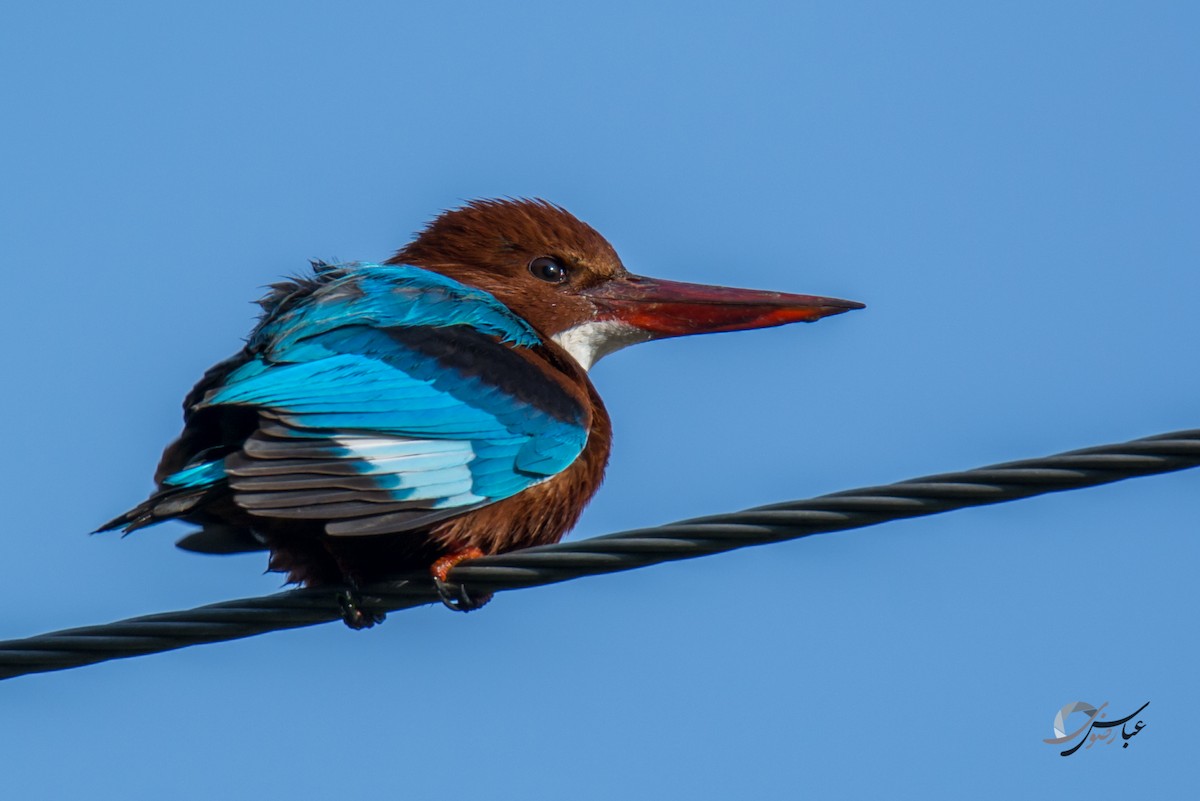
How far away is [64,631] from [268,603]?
49 centimetres

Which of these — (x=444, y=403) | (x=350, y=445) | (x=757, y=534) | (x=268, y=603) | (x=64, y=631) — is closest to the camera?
(x=757, y=534)

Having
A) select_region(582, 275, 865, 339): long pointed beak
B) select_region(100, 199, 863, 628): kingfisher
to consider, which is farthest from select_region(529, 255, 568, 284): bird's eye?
select_region(100, 199, 863, 628): kingfisher

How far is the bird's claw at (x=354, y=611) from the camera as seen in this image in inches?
172

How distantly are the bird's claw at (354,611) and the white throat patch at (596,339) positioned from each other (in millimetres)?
1692

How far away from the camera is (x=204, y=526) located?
15.7ft

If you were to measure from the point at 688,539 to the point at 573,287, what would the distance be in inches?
104

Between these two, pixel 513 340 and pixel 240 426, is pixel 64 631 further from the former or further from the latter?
pixel 513 340

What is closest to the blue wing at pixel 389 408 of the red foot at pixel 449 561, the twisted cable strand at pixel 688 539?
the red foot at pixel 449 561

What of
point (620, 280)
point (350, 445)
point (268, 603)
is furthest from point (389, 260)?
point (268, 603)

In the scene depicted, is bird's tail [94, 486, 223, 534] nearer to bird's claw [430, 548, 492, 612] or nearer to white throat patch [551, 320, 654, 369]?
bird's claw [430, 548, 492, 612]

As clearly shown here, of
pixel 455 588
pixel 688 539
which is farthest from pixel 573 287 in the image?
pixel 688 539

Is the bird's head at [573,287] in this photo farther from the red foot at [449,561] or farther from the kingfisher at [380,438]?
the red foot at [449,561]

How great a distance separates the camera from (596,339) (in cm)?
607

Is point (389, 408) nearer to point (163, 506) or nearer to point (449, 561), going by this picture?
point (449, 561)
